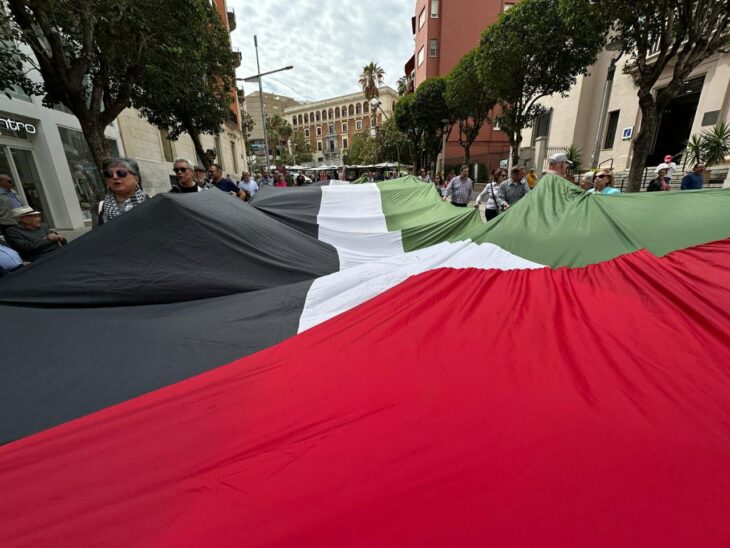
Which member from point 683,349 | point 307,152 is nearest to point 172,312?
point 683,349

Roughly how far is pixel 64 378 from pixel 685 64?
9.61 meters

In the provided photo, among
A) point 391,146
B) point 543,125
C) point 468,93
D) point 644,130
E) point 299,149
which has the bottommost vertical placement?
point 644,130

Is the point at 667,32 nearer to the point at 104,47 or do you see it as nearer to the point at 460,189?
the point at 460,189

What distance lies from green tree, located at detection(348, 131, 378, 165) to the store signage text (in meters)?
41.0

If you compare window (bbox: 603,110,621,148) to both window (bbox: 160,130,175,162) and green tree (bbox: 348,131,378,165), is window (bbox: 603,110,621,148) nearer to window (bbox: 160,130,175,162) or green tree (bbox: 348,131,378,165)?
window (bbox: 160,130,175,162)

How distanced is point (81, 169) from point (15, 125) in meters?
2.36

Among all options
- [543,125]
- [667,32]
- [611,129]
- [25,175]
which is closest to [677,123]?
[611,129]

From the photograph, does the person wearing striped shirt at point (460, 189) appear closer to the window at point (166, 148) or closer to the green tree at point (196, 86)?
the green tree at point (196, 86)

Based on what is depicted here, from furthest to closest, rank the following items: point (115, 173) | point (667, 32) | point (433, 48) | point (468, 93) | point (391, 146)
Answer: point (391, 146) → point (433, 48) → point (468, 93) → point (667, 32) → point (115, 173)

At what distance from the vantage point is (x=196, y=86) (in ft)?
28.7

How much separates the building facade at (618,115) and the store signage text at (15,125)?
51.3 ft

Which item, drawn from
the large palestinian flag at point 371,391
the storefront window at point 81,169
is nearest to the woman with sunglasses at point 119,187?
the large palestinian flag at point 371,391

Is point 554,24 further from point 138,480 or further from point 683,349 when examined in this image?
point 138,480

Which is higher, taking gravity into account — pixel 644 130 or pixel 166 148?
pixel 166 148
